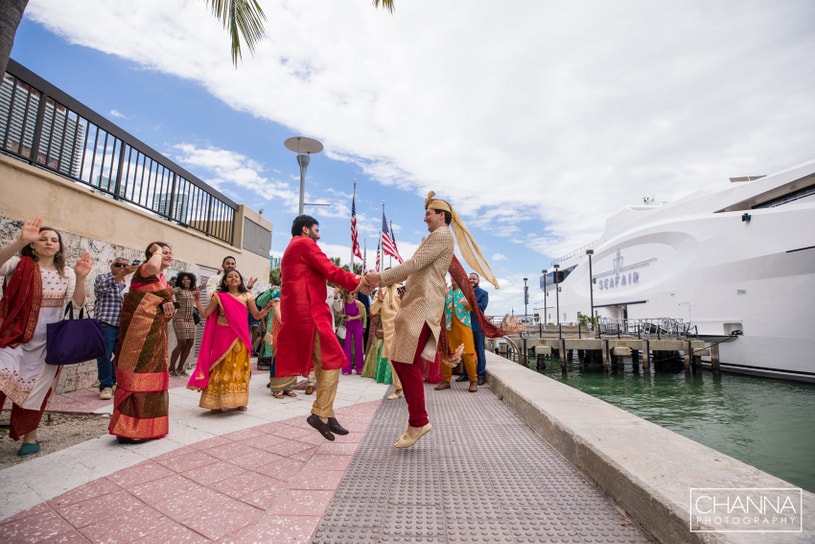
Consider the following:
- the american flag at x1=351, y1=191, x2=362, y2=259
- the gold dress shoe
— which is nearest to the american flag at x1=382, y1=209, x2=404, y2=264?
the american flag at x1=351, y1=191, x2=362, y2=259

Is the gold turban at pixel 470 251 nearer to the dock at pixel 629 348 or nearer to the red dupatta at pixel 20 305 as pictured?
the red dupatta at pixel 20 305

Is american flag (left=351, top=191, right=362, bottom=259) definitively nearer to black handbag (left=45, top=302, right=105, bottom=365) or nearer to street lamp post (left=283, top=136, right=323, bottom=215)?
street lamp post (left=283, top=136, right=323, bottom=215)

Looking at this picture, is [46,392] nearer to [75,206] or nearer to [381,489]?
[381,489]

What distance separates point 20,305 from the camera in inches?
120

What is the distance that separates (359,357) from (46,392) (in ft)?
16.8

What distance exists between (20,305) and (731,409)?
16930 millimetres

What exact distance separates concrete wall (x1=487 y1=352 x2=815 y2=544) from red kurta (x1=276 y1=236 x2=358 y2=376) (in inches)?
72.4

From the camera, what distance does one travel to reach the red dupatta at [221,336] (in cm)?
435

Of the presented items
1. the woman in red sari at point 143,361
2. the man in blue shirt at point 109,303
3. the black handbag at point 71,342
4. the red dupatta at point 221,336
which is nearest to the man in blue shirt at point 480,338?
the red dupatta at point 221,336

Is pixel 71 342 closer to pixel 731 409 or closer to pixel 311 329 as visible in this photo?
pixel 311 329

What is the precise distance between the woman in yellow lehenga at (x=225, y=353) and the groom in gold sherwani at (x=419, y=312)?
6.85 ft

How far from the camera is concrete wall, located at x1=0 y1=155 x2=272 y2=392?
4.52m

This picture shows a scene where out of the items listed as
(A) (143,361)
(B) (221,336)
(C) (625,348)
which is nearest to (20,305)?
(A) (143,361)

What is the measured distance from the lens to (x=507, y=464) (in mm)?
2664
